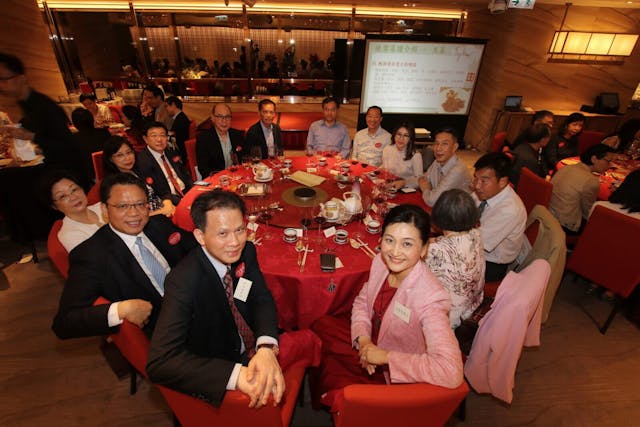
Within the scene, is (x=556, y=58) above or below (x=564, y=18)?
below

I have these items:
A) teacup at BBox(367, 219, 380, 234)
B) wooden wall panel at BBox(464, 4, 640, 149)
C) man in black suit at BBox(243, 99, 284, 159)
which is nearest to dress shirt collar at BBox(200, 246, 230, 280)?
teacup at BBox(367, 219, 380, 234)

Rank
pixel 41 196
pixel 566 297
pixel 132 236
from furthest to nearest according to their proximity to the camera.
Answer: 1. pixel 566 297
2. pixel 41 196
3. pixel 132 236

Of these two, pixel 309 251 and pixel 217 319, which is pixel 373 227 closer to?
pixel 309 251

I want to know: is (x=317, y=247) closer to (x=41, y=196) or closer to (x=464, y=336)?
(x=464, y=336)

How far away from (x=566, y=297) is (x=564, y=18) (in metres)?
7.31

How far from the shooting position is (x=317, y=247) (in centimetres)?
233

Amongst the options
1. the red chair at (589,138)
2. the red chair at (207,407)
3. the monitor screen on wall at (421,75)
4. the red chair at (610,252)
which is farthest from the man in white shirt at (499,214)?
the monitor screen on wall at (421,75)

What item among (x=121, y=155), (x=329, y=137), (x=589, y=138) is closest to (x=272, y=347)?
(x=121, y=155)

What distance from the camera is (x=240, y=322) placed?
1743 mm

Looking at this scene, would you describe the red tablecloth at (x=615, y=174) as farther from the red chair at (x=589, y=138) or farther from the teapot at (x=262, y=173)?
the teapot at (x=262, y=173)

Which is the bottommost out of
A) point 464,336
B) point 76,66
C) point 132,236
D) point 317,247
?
point 464,336

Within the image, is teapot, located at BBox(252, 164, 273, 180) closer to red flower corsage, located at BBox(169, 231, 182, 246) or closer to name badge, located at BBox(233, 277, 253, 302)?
red flower corsage, located at BBox(169, 231, 182, 246)

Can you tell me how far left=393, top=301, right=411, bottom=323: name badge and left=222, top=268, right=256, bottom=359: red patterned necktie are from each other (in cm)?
85

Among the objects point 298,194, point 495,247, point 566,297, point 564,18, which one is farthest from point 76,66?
point 564,18
